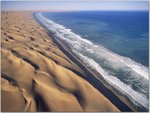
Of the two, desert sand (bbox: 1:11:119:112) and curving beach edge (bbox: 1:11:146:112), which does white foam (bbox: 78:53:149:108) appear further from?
desert sand (bbox: 1:11:119:112)

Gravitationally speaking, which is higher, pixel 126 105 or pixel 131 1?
pixel 131 1

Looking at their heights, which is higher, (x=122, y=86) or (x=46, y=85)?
(x=46, y=85)

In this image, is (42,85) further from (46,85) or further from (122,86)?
(122,86)

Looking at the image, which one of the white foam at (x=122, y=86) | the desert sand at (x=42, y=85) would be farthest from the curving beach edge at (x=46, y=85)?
the white foam at (x=122, y=86)

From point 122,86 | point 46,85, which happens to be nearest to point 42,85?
point 46,85

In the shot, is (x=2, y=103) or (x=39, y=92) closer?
(x=2, y=103)

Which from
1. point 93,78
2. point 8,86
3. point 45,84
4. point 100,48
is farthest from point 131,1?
point 100,48

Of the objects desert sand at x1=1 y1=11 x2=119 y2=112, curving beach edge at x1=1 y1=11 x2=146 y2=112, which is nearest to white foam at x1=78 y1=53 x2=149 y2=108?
curving beach edge at x1=1 y1=11 x2=146 y2=112

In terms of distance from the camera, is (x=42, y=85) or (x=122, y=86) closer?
(x=42, y=85)

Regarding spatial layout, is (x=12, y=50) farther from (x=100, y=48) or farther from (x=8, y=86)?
(x=100, y=48)
